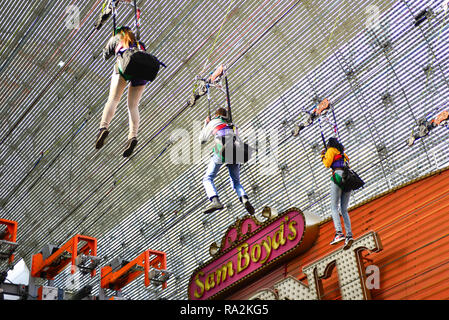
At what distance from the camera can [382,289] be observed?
9234 mm

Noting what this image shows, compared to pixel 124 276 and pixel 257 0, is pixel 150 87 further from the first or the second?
pixel 124 276

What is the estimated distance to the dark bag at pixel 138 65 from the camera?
789cm

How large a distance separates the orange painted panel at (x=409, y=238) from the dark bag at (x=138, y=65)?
417 centimetres

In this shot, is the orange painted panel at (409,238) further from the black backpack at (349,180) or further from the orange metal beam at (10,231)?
the orange metal beam at (10,231)

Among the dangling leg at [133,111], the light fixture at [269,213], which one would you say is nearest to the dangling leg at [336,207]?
the light fixture at [269,213]

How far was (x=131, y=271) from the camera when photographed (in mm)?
15562

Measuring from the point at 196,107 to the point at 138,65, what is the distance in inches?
382

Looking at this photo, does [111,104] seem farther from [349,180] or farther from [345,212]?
[345,212]

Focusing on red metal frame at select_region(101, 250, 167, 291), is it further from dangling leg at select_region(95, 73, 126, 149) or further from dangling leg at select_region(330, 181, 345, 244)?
dangling leg at select_region(95, 73, 126, 149)

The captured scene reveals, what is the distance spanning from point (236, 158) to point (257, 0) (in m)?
7.49

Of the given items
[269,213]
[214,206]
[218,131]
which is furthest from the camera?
[269,213]

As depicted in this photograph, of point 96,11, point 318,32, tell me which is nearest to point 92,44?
point 96,11

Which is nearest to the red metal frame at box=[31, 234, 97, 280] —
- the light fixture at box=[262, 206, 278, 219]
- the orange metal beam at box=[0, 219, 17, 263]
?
the orange metal beam at box=[0, 219, 17, 263]

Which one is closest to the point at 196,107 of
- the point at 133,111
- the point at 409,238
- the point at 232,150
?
the point at 232,150
